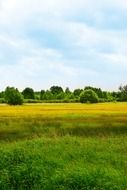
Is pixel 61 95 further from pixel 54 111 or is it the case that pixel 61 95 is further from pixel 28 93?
pixel 54 111

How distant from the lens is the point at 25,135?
97.1 feet

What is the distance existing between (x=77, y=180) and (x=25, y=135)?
50.5ft

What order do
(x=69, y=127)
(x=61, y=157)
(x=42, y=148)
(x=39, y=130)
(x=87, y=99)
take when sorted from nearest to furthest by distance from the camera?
(x=61, y=157), (x=42, y=148), (x=39, y=130), (x=69, y=127), (x=87, y=99)

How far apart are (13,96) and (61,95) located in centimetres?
3450

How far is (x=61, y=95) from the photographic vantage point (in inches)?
4601

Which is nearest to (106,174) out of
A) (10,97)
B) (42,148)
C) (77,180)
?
(77,180)

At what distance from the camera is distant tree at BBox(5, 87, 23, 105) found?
8175 cm

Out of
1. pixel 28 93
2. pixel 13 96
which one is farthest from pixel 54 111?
pixel 28 93

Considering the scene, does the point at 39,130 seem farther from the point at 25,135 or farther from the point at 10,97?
the point at 10,97

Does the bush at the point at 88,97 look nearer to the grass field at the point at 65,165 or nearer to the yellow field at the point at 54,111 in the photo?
the yellow field at the point at 54,111

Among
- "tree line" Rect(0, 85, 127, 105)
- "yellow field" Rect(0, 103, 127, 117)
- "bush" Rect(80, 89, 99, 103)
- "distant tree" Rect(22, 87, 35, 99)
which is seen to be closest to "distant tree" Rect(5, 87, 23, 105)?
"tree line" Rect(0, 85, 127, 105)

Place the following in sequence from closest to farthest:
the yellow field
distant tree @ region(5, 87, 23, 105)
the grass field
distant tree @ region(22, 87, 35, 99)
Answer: the grass field, the yellow field, distant tree @ region(5, 87, 23, 105), distant tree @ region(22, 87, 35, 99)

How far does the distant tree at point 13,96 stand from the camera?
81.8 metres

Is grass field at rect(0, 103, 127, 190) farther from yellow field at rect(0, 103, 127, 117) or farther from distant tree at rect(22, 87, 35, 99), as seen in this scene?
distant tree at rect(22, 87, 35, 99)
